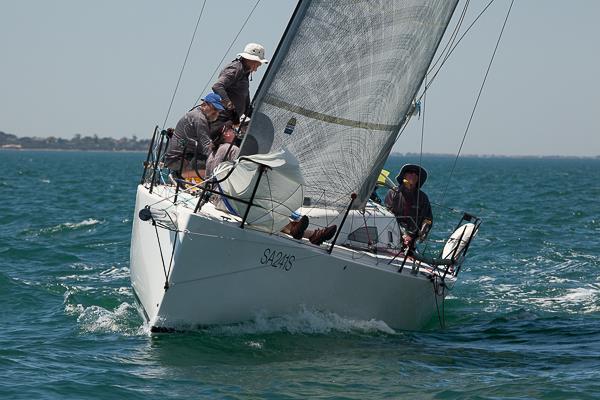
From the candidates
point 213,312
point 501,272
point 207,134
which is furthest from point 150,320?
point 501,272

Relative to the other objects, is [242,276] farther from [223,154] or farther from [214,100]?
[214,100]

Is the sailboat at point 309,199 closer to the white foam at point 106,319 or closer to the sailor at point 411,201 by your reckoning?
the white foam at point 106,319

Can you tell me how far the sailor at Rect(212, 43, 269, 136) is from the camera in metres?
10.9

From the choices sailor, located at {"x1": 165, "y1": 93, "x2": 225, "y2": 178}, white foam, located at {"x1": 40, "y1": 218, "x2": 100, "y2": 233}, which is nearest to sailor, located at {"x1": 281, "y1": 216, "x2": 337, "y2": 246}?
sailor, located at {"x1": 165, "y1": 93, "x2": 225, "y2": 178}

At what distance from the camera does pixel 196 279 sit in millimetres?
8977

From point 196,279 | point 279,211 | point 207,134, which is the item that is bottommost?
point 196,279

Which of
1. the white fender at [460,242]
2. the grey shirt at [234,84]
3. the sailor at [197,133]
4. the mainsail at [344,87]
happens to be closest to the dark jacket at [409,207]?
the white fender at [460,242]

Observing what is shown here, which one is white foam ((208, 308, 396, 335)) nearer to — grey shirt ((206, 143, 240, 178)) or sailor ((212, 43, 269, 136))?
grey shirt ((206, 143, 240, 178))

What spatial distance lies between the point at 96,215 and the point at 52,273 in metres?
10.7

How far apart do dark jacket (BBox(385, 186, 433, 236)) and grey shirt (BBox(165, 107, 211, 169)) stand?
2.65 metres

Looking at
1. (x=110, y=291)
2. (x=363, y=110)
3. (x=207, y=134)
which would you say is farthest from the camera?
(x=110, y=291)

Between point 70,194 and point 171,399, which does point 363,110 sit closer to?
point 171,399

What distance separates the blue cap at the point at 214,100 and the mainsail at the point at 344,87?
139 cm

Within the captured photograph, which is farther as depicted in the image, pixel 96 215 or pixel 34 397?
pixel 96 215
